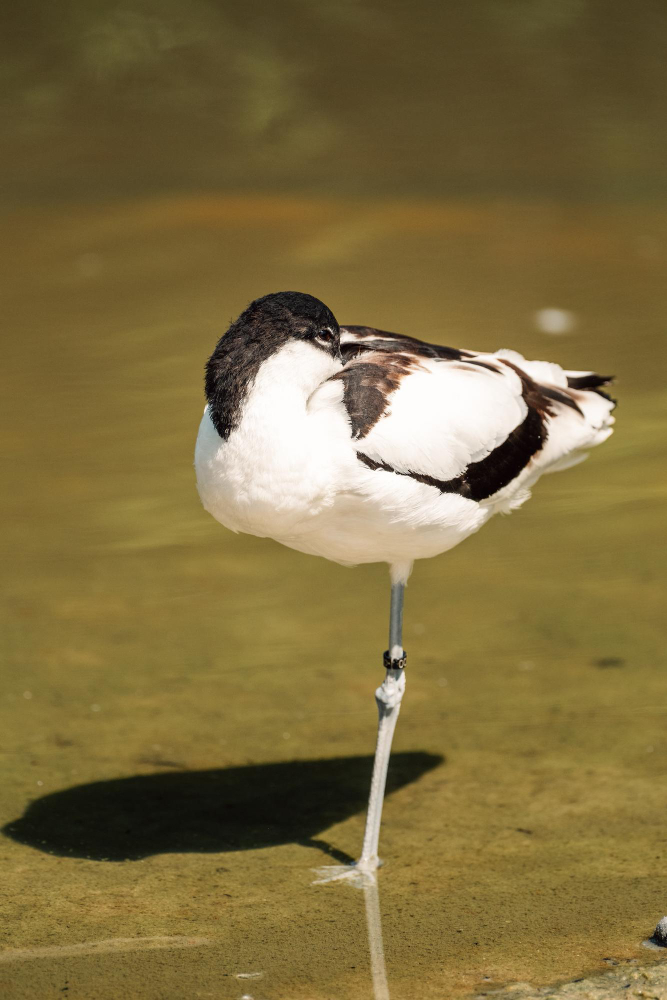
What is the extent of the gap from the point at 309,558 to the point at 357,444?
9.04ft

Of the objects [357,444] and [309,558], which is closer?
[357,444]

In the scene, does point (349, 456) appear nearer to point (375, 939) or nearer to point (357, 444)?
point (357, 444)

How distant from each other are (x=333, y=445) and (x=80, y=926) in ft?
4.90

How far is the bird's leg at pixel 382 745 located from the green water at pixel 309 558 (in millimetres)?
83

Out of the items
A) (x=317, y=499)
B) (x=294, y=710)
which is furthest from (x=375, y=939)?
(x=294, y=710)

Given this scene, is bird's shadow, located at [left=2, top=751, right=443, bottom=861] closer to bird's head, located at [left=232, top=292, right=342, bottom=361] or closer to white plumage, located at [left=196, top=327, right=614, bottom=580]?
white plumage, located at [left=196, top=327, right=614, bottom=580]

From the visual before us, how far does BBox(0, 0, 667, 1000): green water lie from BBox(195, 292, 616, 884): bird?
53 centimetres

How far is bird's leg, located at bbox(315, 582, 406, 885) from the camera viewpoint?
13.3ft

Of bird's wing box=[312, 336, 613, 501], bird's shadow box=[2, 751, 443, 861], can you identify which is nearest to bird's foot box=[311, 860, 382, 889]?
bird's shadow box=[2, 751, 443, 861]

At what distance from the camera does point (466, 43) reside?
43.4ft

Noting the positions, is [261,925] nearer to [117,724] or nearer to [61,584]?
[117,724]

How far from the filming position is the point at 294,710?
5043 millimetres

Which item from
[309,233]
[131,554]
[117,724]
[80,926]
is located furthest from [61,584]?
[309,233]

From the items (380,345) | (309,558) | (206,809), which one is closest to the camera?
(380,345)
